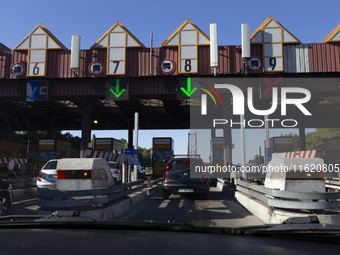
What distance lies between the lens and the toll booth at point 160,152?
35.7 metres

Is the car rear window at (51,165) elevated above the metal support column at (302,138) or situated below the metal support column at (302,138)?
below

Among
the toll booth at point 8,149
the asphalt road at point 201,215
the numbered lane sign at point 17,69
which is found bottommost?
the asphalt road at point 201,215

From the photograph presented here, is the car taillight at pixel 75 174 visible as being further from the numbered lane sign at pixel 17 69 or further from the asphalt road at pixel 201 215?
the numbered lane sign at pixel 17 69

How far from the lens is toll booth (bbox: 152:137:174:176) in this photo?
1406 inches

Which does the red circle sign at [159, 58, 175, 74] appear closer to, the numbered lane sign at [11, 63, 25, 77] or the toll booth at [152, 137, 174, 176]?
the numbered lane sign at [11, 63, 25, 77]

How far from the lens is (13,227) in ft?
9.48

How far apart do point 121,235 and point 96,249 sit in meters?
0.50

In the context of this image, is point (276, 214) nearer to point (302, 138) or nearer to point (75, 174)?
point (75, 174)

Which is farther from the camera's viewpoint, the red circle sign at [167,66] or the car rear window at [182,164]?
the red circle sign at [167,66]

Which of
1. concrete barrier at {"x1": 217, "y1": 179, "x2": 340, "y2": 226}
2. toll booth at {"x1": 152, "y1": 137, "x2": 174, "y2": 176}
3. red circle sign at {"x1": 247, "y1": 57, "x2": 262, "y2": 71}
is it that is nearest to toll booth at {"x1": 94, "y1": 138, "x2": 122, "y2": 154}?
toll booth at {"x1": 152, "y1": 137, "x2": 174, "y2": 176}

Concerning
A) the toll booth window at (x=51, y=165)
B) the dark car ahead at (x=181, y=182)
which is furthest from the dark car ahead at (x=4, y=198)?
the dark car ahead at (x=181, y=182)

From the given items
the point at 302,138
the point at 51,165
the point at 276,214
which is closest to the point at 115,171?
the point at 51,165

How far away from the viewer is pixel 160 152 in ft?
119

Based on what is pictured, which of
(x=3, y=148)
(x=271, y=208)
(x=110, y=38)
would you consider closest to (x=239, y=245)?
(x=271, y=208)
